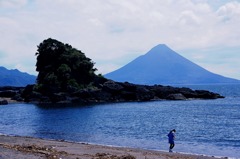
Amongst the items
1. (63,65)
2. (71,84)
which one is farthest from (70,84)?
(63,65)

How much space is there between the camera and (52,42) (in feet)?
391

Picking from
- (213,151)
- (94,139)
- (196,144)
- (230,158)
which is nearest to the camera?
(230,158)

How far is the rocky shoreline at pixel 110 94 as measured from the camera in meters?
111

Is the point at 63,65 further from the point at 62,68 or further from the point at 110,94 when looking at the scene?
the point at 110,94

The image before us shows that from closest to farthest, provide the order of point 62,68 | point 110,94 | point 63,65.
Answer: point 62,68 < point 63,65 < point 110,94

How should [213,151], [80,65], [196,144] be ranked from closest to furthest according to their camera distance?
[213,151] < [196,144] < [80,65]

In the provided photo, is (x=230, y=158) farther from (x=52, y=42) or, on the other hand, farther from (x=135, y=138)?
(x=52, y=42)

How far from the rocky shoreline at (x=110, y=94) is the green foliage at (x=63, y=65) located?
3481mm

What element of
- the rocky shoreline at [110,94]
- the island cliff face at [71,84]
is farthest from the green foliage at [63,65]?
the rocky shoreline at [110,94]

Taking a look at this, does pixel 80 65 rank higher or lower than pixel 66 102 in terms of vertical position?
higher

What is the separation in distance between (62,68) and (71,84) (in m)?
5.35

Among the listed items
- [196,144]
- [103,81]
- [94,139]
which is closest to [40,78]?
[103,81]

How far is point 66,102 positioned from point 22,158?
87920 millimetres

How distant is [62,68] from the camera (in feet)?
367
